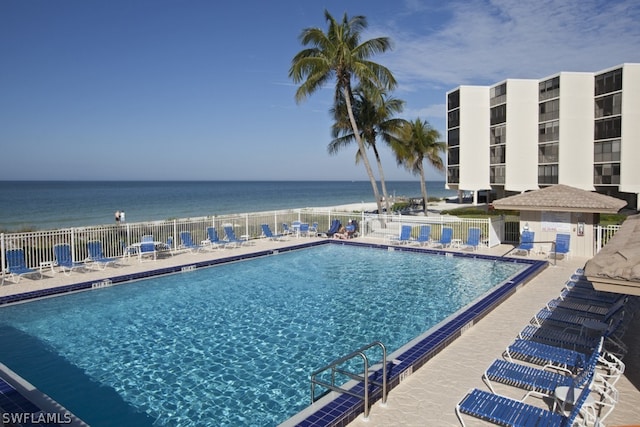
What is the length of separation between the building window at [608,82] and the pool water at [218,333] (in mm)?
27748

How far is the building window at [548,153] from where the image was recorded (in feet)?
125

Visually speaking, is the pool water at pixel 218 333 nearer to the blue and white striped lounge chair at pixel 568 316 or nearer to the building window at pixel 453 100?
the blue and white striped lounge chair at pixel 568 316

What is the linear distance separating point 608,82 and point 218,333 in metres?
37.5

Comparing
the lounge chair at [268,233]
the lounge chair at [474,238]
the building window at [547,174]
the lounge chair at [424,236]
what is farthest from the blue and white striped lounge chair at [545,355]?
the building window at [547,174]

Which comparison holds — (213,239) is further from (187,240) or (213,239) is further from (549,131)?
(549,131)

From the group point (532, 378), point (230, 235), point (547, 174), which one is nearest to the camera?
point (532, 378)

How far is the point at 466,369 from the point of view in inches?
244

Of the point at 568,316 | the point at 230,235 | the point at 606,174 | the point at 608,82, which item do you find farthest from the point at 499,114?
the point at 568,316

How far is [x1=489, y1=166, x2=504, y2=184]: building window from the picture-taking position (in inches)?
1660

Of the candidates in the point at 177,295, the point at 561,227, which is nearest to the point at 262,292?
the point at 177,295

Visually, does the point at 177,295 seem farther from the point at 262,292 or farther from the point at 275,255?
the point at 275,255

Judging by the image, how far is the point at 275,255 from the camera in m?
16.2

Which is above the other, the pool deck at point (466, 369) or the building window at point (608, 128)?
the building window at point (608, 128)

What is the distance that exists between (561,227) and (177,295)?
1202cm
